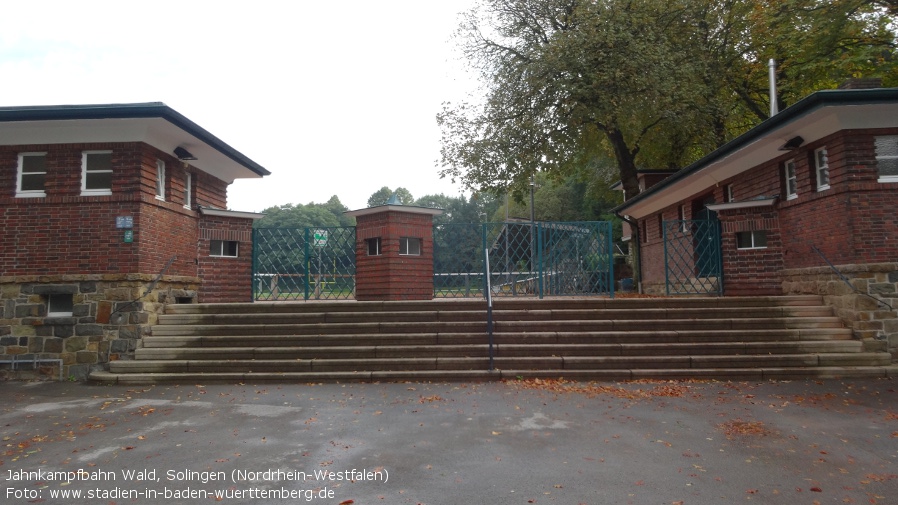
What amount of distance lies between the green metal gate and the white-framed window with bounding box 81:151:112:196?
645cm

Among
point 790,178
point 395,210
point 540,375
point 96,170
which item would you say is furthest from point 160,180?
→ point 790,178

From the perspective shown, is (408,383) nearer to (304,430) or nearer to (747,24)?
(304,430)

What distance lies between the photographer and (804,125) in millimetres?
9320

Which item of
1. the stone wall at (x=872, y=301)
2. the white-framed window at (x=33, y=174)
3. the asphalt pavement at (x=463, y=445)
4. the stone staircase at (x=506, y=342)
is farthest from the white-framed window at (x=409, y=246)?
the stone wall at (x=872, y=301)

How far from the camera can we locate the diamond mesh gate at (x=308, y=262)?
12.7 m

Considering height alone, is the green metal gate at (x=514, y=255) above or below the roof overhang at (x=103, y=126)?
below

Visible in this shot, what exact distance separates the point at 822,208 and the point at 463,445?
319 inches

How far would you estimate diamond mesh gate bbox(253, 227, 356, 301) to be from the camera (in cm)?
1270

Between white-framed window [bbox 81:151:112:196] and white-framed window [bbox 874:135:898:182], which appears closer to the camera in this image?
white-framed window [bbox 874:135:898:182]

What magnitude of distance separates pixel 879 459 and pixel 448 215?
65334 millimetres

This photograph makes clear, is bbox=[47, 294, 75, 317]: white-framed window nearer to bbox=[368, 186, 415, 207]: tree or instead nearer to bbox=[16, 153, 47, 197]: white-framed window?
bbox=[16, 153, 47, 197]: white-framed window

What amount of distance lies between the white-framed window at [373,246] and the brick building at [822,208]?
7244mm

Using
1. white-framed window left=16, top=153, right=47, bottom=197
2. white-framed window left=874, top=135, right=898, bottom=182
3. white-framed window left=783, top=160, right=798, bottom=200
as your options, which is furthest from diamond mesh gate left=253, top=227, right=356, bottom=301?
white-framed window left=874, top=135, right=898, bottom=182

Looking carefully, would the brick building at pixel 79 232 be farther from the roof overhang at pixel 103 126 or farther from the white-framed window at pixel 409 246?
the white-framed window at pixel 409 246
